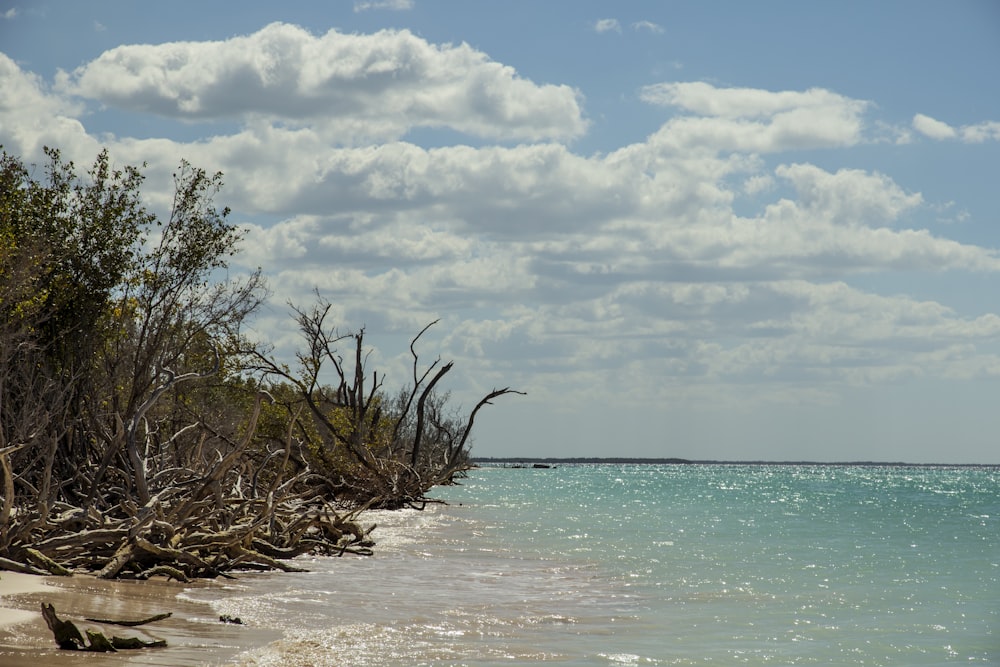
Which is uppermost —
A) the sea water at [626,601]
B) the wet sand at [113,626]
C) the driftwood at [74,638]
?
the driftwood at [74,638]

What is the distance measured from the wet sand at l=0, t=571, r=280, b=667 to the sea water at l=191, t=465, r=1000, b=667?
33 cm

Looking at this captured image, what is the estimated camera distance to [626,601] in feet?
43.5

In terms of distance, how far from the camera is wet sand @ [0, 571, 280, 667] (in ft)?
25.4

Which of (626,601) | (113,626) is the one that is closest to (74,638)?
(113,626)

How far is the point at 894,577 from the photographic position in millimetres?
17438

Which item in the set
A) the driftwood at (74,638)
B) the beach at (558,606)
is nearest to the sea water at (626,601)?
the beach at (558,606)

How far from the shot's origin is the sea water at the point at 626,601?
9.70 metres

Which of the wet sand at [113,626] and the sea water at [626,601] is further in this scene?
the sea water at [626,601]

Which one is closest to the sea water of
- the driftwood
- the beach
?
the beach

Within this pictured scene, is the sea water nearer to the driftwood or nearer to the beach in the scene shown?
the beach

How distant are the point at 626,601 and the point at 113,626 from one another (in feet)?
20.5

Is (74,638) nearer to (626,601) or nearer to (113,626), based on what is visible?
(113,626)

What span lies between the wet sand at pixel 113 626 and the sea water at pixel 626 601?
334 millimetres

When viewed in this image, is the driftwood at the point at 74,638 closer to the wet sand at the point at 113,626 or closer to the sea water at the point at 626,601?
the wet sand at the point at 113,626
